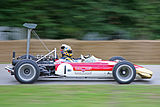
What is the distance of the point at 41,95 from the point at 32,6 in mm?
8237

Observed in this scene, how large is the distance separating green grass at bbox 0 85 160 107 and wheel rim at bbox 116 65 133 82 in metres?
0.49

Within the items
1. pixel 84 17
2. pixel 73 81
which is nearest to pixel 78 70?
pixel 73 81

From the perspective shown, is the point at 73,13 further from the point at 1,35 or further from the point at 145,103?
the point at 145,103

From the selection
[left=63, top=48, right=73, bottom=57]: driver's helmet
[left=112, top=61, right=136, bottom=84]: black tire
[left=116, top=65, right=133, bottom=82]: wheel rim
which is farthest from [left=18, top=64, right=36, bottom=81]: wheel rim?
[left=116, top=65, right=133, bottom=82]: wheel rim

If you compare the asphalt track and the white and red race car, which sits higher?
the white and red race car

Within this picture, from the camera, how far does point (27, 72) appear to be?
24.7ft

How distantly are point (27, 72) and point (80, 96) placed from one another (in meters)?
2.18

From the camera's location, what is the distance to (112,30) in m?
13.5

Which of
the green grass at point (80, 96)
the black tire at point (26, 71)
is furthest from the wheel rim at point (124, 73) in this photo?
the black tire at point (26, 71)

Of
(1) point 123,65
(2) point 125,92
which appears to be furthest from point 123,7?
(2) point 125,92

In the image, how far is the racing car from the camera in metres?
7.43

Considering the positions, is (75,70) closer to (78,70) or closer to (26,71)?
(78,70)

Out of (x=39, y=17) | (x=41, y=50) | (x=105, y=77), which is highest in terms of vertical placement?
(x=39, y=17)

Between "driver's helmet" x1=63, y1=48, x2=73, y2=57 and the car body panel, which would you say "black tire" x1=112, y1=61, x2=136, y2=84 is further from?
"driver's helmet" x1=63, y1=48, x2=73, y2=57
